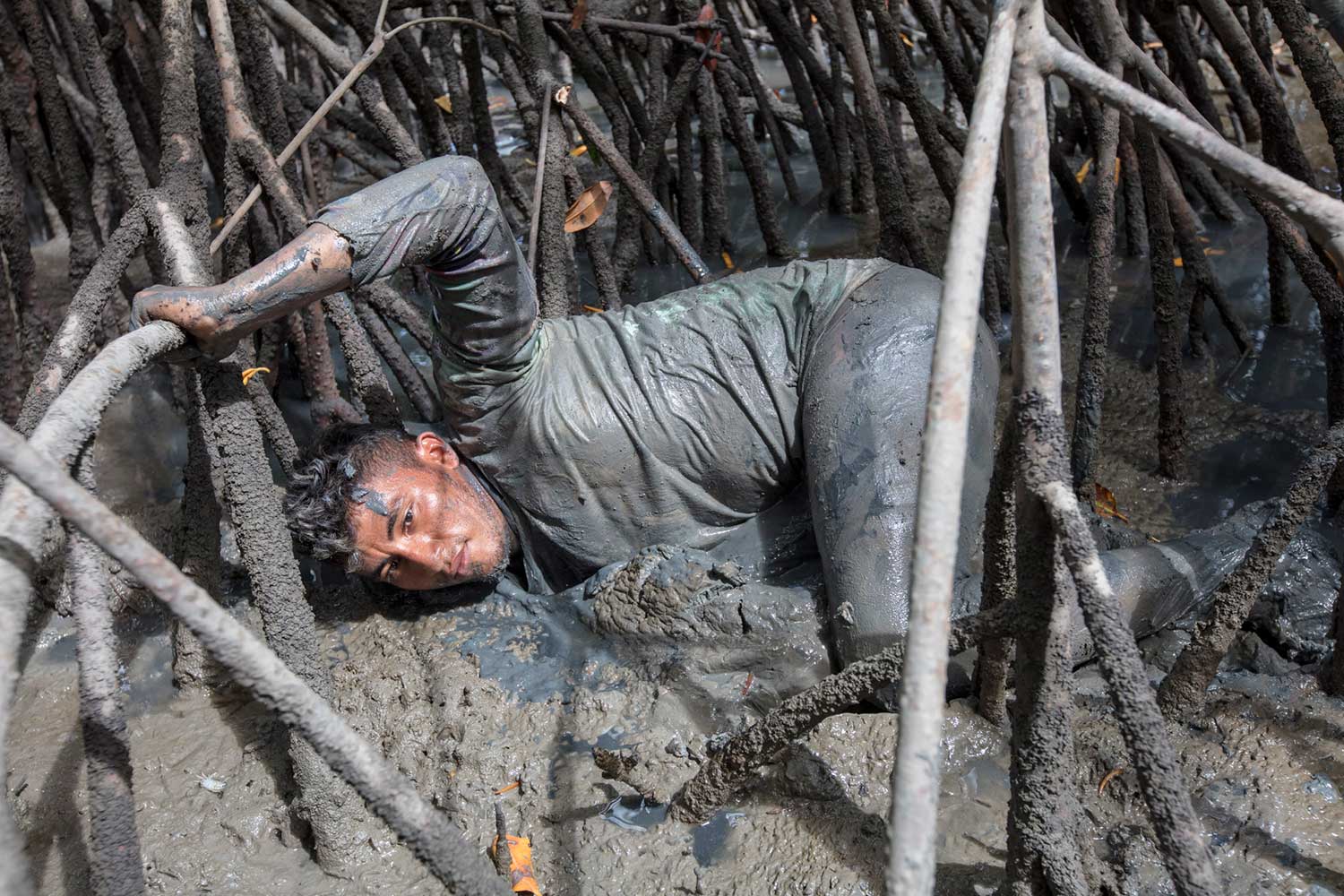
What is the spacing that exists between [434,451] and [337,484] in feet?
0.93

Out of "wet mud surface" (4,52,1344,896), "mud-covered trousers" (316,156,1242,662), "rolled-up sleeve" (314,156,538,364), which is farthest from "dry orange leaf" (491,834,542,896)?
"rolled-up sleeve" (314,156,538,364)

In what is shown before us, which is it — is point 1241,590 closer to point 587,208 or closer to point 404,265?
point 404,265

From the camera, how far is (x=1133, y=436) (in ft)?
12.1

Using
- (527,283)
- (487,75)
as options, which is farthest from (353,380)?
(487,75)

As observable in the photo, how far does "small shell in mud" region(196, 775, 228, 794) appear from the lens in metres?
2.57

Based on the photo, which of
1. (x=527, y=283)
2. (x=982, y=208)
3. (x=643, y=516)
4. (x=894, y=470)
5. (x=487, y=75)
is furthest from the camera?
(x=487, y=75)

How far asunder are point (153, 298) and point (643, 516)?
4.51ft

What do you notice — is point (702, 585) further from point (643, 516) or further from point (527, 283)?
point (527, 283)

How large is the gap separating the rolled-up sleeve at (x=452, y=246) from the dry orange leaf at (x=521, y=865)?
1.18 meters

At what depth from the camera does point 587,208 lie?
3.68 metres

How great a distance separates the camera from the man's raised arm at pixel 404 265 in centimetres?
206

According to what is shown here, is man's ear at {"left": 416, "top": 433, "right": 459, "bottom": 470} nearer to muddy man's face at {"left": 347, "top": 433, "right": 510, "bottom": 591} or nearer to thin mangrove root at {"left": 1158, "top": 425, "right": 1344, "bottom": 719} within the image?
muddy man's face at {"left": 347, "top": 433, "right": 510, "bottom": 591}

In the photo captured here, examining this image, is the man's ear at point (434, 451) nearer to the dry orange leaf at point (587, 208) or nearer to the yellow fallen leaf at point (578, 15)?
the dry orange leaf at point (587, 208)

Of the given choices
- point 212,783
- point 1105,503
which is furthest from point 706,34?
point 212,783
